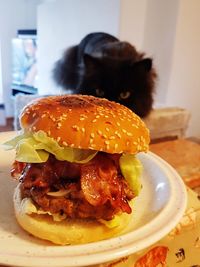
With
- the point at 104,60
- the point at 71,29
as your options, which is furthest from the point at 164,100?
the point at 71,29

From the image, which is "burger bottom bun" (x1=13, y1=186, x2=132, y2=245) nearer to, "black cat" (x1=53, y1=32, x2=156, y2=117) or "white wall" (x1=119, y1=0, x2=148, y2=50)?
"black cat" (x1=53, y1=32, x2=156, y2=117)

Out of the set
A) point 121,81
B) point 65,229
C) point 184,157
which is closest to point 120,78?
point 121,81

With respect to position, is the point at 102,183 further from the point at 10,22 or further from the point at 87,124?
the point at 10,22

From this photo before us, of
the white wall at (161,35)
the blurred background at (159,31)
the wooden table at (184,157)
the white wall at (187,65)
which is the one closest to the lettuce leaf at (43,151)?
the wooden table at (184,157)

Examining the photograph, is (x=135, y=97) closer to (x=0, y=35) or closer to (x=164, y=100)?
(x=164, y=100)

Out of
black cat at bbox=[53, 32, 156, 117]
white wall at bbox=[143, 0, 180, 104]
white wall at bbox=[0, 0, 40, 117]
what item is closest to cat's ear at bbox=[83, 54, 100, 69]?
black cat at bbox=[53, 32, 156, 117]

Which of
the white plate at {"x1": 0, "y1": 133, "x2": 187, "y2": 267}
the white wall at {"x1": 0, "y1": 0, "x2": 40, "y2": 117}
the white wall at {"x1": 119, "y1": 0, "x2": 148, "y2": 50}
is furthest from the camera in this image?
the white wall at {"x1": 0, "y1": 0, "x2": 40, "y2": 117}
